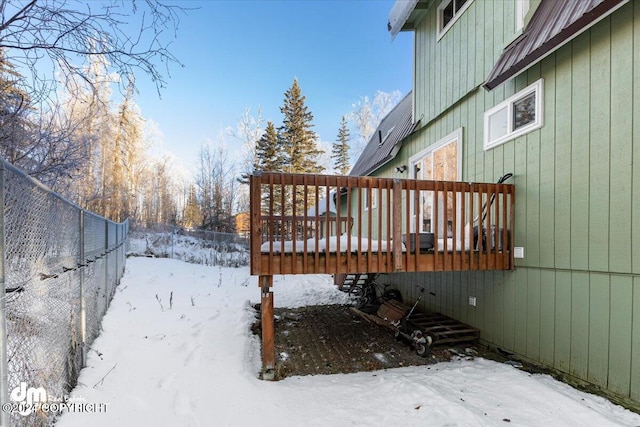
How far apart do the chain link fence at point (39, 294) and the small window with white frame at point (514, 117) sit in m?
5.27

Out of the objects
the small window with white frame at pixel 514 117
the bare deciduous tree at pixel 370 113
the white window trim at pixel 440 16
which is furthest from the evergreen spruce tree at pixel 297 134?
the small window with white frame at pixel 514 117

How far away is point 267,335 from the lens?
3.77 m

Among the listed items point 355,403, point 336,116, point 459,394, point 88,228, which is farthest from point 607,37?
point 336,116

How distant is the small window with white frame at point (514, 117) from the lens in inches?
166

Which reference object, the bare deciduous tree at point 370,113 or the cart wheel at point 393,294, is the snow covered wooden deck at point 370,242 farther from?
the bare deciduous tree at point 370,113

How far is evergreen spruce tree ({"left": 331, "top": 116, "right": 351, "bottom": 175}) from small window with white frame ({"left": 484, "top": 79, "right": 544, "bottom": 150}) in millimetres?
18968

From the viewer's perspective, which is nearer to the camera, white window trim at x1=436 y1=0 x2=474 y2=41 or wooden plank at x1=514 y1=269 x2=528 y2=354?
wooden plank at x1=514 y1=269 x2=528 y2=354

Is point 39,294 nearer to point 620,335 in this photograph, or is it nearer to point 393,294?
point 620,335

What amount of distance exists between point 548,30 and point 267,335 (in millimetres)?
4788

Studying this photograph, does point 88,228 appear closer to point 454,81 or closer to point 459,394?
point 459,394

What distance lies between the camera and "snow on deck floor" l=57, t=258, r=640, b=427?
274cm

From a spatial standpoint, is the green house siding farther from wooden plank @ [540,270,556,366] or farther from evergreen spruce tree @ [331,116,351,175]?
evergreen spruce tree @ [331,116,351,175]

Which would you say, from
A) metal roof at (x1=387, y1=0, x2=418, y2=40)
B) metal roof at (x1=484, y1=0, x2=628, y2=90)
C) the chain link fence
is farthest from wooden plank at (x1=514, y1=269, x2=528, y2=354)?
metal roof at (x1=387, y1=0, x2=418, y2=40)

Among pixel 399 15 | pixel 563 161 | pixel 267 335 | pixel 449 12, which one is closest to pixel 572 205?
pixel 563 161
